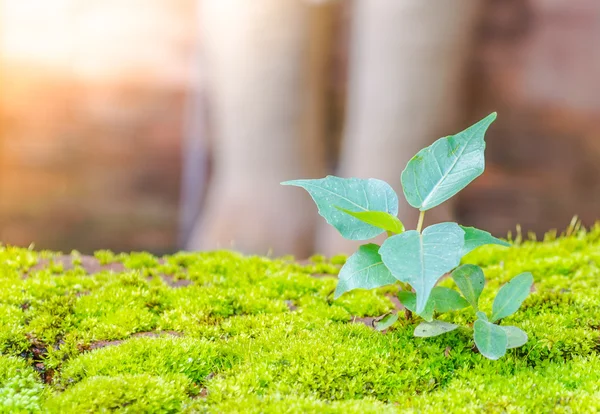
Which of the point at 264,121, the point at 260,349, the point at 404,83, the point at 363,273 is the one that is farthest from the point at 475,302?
the point at 264,121

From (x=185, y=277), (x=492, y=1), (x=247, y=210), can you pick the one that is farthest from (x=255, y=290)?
(x=492, y=1)

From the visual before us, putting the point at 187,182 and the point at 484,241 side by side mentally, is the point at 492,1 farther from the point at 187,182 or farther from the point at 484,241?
the point at 484,241

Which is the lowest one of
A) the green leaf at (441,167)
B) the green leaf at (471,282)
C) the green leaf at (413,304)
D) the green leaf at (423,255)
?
the green leaf at (413,304)

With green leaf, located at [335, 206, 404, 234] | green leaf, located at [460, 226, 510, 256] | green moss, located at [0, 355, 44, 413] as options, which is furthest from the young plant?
green moss, located at [0, 355, 44, 413]

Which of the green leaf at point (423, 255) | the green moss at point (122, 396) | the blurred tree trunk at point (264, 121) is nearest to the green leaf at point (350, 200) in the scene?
the green leaf at point (423, 255)

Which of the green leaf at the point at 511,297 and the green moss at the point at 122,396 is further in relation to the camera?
the green leaf at the point at 511,297

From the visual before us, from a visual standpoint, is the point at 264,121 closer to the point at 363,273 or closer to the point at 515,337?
the point at 363,273

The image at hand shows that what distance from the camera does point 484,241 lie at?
70.1 inches

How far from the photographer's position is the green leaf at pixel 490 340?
1.67 metres

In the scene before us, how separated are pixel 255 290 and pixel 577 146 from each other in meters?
4.82

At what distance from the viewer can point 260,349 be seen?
6.20 feet

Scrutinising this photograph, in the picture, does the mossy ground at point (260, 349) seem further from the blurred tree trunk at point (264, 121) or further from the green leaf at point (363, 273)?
the blurred tree trunk at point (264, 121)

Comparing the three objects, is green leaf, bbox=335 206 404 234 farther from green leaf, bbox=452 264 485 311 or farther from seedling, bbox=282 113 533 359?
green leaf, bbox=452 264 485 311

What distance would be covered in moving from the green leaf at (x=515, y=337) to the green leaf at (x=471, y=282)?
14 centimetres
